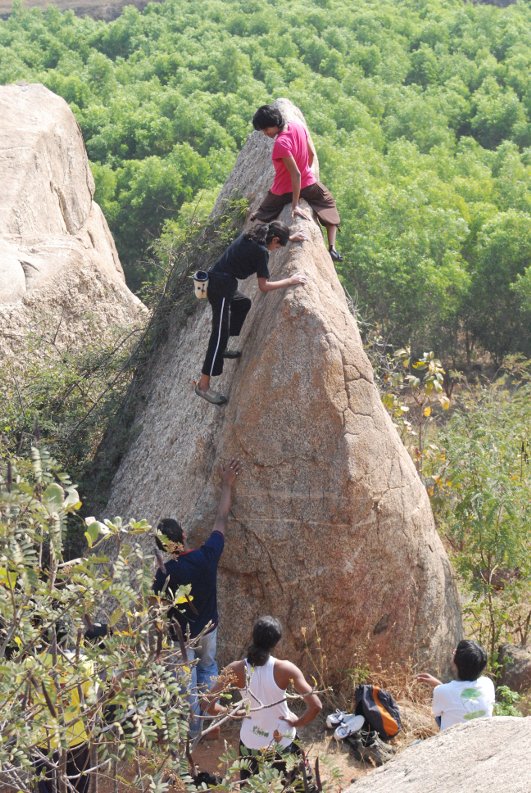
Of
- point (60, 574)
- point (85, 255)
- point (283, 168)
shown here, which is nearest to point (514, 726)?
point (60, 574)

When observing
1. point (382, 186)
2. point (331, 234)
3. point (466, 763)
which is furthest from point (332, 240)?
point (382, 186)

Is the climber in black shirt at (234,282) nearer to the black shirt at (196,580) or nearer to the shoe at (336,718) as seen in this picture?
the black shirt at (196,580)

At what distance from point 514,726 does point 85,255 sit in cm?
836

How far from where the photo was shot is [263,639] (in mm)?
5309

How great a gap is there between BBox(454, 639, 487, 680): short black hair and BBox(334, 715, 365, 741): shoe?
1.29 m

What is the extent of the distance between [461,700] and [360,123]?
101 ft

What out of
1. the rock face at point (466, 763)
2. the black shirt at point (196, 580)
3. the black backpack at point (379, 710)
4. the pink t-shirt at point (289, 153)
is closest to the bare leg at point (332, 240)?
the pink t-shirt at point (289, 153)

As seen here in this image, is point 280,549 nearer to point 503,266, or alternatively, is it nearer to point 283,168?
point 283,168

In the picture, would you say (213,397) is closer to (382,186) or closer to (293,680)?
(293,680)

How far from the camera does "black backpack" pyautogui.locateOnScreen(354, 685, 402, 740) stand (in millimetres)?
6461

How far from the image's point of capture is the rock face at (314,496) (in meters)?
6.53

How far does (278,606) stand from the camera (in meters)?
6.77

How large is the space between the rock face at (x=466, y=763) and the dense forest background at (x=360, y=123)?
11027mm

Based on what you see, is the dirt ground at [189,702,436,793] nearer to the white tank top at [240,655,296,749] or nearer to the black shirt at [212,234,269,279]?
the white tank top at [240,655,296,749]
